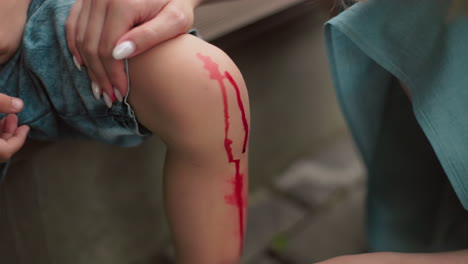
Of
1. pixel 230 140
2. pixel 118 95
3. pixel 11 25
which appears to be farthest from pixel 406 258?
pixel 11 25

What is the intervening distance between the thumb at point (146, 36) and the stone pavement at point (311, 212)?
57cm

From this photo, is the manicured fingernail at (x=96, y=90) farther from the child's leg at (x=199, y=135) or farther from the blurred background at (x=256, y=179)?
the blurred background at (x=256, y=179)

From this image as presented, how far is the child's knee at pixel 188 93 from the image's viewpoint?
1.44ft

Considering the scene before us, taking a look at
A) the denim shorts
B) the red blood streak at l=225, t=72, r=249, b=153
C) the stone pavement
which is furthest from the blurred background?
the red blood streak at l=225, t=72, r=249, b=153

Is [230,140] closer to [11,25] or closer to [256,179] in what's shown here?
[11,25]

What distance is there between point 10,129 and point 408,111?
0.64m

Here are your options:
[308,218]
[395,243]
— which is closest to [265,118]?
[308,218]

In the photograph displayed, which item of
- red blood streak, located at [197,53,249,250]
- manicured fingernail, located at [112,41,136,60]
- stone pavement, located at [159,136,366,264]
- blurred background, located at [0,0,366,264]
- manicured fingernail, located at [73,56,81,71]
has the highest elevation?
→ manicured fingernail, located at [112,41,136,60]

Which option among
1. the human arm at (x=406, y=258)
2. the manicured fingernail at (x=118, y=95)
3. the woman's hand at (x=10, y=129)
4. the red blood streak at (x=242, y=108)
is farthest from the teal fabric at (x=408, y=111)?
the woman's hand at (x=10, y=129)

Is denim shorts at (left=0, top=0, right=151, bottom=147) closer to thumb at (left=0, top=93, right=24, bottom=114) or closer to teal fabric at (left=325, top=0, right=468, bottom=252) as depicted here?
thumb at (left=0, top=93, right=24, bottom=114)

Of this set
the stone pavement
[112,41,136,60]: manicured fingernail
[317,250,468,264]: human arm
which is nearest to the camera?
[112,41,136,60]: manicured fingernail

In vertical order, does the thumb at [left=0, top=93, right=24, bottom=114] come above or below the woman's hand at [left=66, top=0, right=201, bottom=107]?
below

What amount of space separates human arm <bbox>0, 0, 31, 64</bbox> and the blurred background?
0.16 m

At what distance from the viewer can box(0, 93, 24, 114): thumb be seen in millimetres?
440
